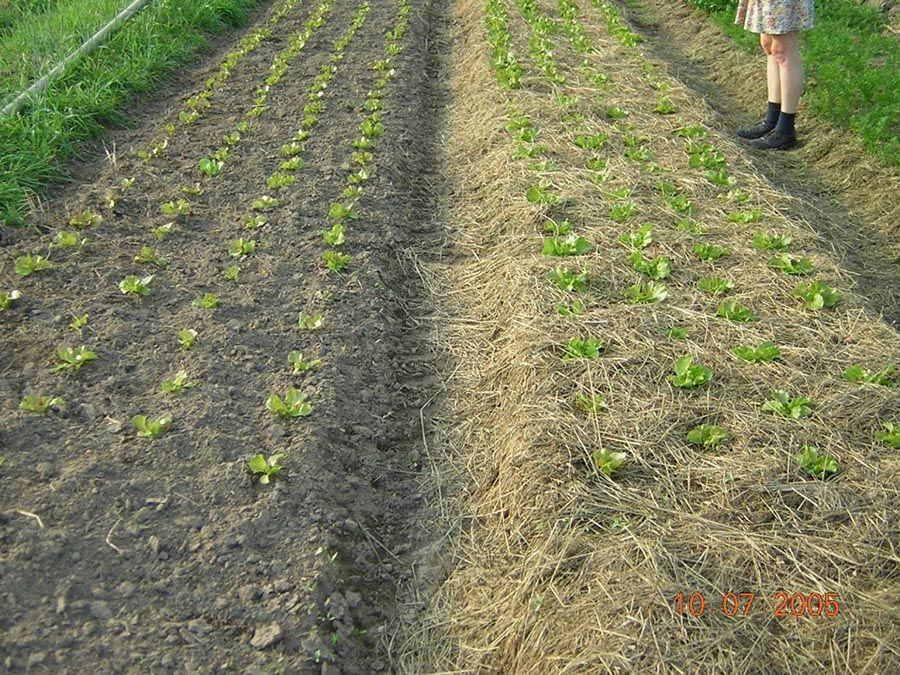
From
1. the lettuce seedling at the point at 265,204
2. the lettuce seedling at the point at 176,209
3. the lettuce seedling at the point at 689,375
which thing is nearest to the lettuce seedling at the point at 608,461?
the lettuce seedling at the point at 689,375

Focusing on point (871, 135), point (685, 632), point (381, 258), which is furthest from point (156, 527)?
point (871, 135)

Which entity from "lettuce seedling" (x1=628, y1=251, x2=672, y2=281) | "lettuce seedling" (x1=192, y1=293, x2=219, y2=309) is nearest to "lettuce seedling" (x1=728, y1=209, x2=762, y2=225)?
"lettuce seedling" (x1=628, y1=251, x2=672, y2=281)

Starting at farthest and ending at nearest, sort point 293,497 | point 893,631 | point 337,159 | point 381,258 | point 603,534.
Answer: point 337,159 < point 381,258 < point 293,497 < point 603,534 < point 893,631

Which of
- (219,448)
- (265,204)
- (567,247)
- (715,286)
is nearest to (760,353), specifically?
(715,286)

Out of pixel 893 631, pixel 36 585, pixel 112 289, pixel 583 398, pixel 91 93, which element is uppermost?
pixel 91 93

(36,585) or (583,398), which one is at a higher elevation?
(36,585)

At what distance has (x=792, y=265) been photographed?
12.4 ft

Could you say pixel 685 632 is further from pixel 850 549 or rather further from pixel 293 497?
pixel 293 497

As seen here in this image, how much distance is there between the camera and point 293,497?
2695 mm

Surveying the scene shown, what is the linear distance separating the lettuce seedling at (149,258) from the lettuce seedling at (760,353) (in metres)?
2.89

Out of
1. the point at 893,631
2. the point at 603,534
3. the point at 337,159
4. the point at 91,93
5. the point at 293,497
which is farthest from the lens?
the point at 91,93

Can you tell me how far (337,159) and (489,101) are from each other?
159 centimetres

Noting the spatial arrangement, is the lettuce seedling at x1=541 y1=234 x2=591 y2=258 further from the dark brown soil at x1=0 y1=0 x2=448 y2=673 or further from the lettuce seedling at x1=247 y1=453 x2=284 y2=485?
the lettuce seedling at x1=247 y1=453 x2=284 y2=485

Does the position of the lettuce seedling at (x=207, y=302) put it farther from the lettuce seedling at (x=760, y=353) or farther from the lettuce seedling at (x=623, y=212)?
the lettuce seedling at (x=760, y=353)
